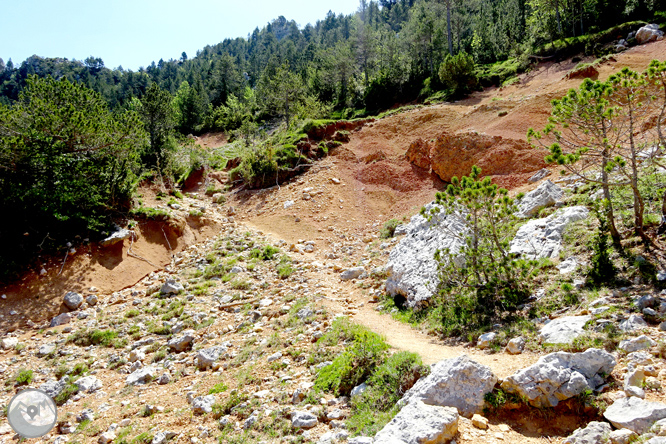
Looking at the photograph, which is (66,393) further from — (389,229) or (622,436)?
(389,229)

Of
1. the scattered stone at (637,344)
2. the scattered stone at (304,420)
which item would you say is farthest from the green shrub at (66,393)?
the scattered stone at (637,344)

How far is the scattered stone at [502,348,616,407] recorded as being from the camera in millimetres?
4266

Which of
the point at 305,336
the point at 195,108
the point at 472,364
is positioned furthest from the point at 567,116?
the point at 195,108

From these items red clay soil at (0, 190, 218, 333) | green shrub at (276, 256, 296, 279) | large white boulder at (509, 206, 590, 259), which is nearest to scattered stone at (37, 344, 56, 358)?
red clay soil at (0, 190, 218, 333)

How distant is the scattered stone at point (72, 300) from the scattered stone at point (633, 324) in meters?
12.0

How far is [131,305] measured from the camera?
10672 mm

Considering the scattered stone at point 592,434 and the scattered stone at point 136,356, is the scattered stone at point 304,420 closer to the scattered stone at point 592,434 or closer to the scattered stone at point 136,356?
the scattered stone at point 592,434

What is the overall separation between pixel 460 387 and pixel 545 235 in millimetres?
5023

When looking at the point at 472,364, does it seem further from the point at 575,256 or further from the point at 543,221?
the point at 543,221

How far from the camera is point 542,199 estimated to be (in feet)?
31.5

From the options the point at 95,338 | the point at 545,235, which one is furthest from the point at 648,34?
the point at 95,338

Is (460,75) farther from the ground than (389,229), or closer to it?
farther from the ground

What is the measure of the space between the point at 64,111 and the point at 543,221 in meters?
14.1

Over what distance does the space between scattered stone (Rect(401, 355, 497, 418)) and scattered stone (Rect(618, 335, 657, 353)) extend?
5.17 ft
